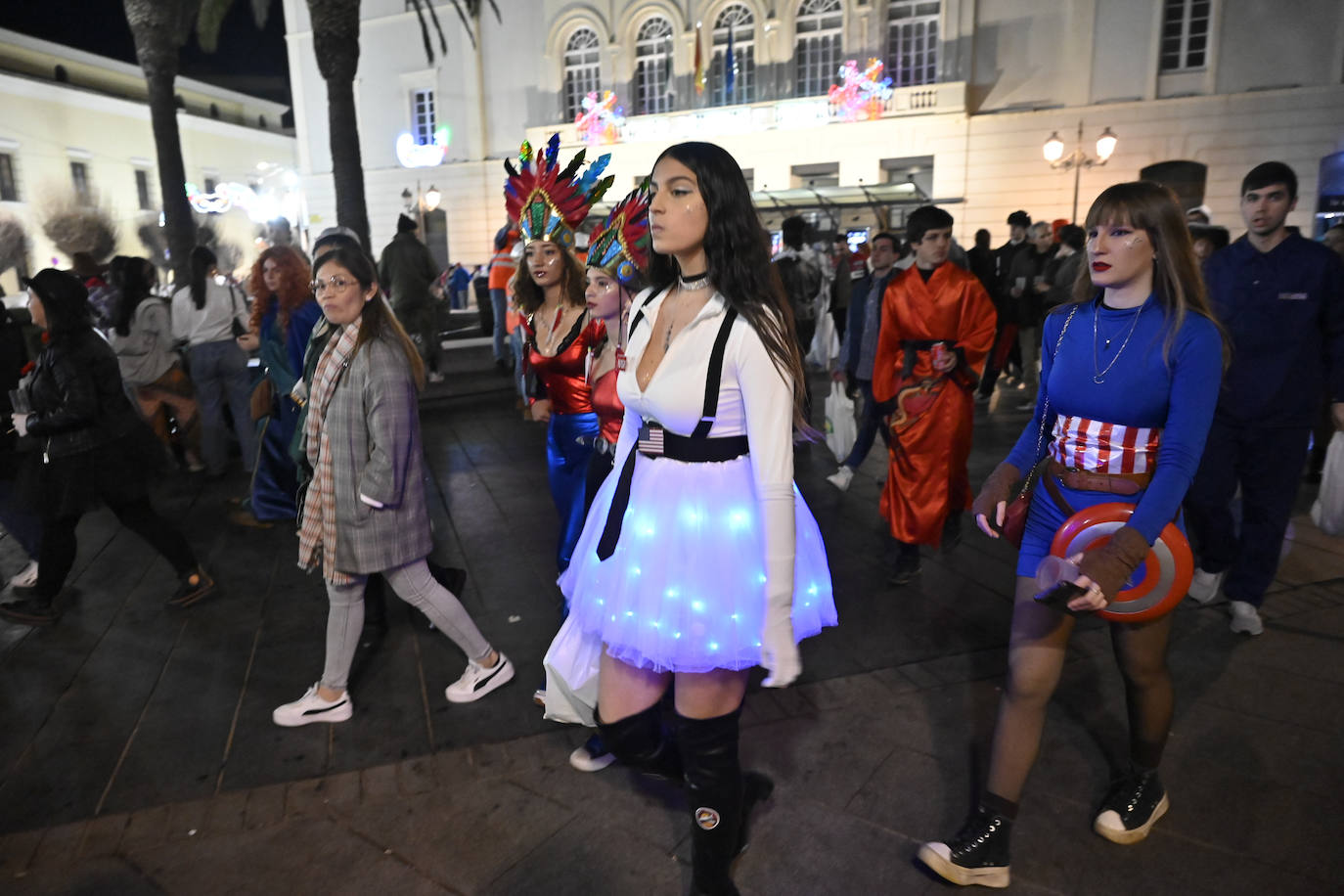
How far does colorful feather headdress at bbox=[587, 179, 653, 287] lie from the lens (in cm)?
345

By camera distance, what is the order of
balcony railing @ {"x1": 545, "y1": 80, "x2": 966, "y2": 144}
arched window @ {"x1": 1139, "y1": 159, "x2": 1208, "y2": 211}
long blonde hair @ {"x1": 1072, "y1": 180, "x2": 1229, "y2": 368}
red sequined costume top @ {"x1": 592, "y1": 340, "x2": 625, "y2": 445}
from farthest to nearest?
balcony railing @ {"x1": 545, "y1": 80, "x2": 966, "y2": 144} < arched window @ {"x1": 1139, "y1": 159, "x2": 1208, "y2": 211} < red sequined costume top @ {"x1": 592, "y1": 340, "x2": 625, "y2": 445} < long blonde hair @ {"x1": 1072, "y1": 180, "x2": 1229, "y2": 368}

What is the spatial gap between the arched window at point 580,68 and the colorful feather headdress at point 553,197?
26.5m

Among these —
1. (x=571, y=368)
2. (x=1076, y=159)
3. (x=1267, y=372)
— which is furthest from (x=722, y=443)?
(x=1076, y=159)

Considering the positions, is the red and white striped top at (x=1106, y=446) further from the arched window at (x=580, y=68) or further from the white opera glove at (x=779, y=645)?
the arched window at (x=580, y=68)

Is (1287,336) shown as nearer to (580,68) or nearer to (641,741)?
(641,741)

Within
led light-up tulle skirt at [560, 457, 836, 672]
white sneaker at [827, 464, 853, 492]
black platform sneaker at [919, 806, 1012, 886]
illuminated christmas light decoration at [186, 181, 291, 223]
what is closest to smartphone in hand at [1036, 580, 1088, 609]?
led light-up tulle skirt at [560, 457, 836, 672]

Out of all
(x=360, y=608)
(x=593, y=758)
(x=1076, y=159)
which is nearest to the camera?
(x=593, y=758)

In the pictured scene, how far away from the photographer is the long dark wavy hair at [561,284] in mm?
3916

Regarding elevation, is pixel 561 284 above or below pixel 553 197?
below

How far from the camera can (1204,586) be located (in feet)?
14.3

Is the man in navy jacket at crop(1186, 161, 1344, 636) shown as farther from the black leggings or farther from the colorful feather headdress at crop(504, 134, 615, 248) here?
the black leggings

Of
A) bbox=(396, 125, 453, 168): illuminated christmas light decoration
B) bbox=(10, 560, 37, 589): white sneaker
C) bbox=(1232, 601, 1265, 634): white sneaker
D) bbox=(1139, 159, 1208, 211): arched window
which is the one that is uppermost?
bbox=(396, 125, 453, 168): illuminated christmas light decoration

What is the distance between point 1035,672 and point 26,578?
214 inches

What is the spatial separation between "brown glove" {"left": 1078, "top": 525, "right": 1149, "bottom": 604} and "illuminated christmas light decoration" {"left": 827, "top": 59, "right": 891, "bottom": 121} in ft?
79.6
